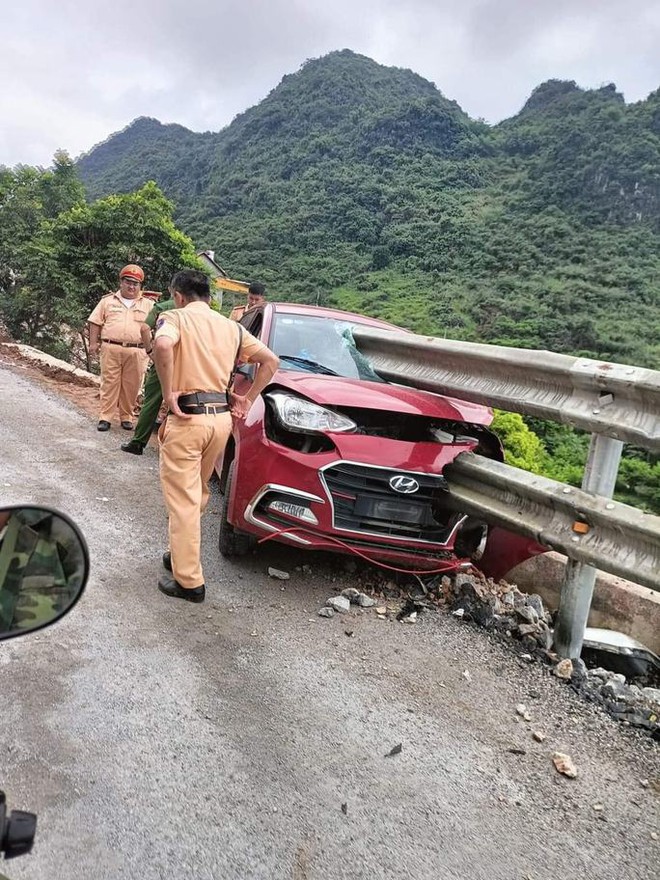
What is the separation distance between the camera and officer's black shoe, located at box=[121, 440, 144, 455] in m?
6.13

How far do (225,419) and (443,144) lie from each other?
100057 mm

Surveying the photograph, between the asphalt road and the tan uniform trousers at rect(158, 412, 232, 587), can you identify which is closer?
the asphalt road

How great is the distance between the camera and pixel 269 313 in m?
4.81

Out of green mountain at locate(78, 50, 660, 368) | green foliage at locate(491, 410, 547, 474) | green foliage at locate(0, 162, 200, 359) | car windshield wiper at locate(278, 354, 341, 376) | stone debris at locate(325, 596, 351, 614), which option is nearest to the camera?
stone debris at locate(325, 596, 351, 614)

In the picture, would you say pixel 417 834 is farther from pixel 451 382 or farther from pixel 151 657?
pixel 451 382

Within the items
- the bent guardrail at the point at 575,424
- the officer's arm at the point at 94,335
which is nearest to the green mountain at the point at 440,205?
the officer's arm at the point at 94,335

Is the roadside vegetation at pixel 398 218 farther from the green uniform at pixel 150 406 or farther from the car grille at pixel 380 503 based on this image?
the car grille at pixel 380 503

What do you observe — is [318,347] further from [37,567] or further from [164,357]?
[37,567]

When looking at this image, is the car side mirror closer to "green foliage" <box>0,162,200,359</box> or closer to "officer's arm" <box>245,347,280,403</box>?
Result: "officer's arm" <box>245,347,280,403</box>

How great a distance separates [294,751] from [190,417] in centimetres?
172

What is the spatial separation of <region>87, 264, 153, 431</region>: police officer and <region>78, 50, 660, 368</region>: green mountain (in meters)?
39.5

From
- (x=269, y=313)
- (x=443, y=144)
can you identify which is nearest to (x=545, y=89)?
(x=443, y=144)

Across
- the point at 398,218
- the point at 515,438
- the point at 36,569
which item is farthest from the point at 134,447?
the point at 398,218

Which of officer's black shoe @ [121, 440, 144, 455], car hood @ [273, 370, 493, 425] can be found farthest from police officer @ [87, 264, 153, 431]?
car hood @ [273, 370, 493, 425]
